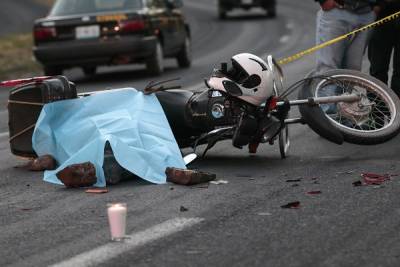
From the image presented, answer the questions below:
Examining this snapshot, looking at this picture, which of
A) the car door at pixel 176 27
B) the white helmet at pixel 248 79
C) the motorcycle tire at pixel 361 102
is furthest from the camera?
the car door at pixel 176 27

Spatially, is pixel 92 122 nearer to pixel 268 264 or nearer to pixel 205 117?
pixel 205 117

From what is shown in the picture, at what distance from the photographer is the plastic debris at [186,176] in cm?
728

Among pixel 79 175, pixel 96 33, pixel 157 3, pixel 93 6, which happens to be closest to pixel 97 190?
pixel 79 175

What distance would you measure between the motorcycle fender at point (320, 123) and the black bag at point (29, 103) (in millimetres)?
1698

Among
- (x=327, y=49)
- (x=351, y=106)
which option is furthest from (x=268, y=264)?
(x=327, y=49)

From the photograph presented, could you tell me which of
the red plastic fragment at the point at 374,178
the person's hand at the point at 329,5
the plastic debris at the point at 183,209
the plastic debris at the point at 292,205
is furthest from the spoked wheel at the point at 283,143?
the plastic debris at the point at 183,209

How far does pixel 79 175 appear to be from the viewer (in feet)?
24.2

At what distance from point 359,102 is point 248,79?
3.66ft

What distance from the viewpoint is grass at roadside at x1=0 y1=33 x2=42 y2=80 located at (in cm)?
1981

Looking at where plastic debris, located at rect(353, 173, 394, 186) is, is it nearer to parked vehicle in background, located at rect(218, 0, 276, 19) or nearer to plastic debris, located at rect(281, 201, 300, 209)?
plastic debris, located at rect(281, 201, 300, 209)

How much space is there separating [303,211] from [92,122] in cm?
226

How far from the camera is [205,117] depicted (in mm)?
8266

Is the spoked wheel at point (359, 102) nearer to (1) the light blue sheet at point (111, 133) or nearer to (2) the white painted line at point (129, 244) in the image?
(1) the light blue sheet at point (111, 133)

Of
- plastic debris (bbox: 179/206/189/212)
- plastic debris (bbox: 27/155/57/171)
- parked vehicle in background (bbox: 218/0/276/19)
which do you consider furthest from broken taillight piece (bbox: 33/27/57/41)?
parked vehicle in background (bbox: 218/0/276/19)
